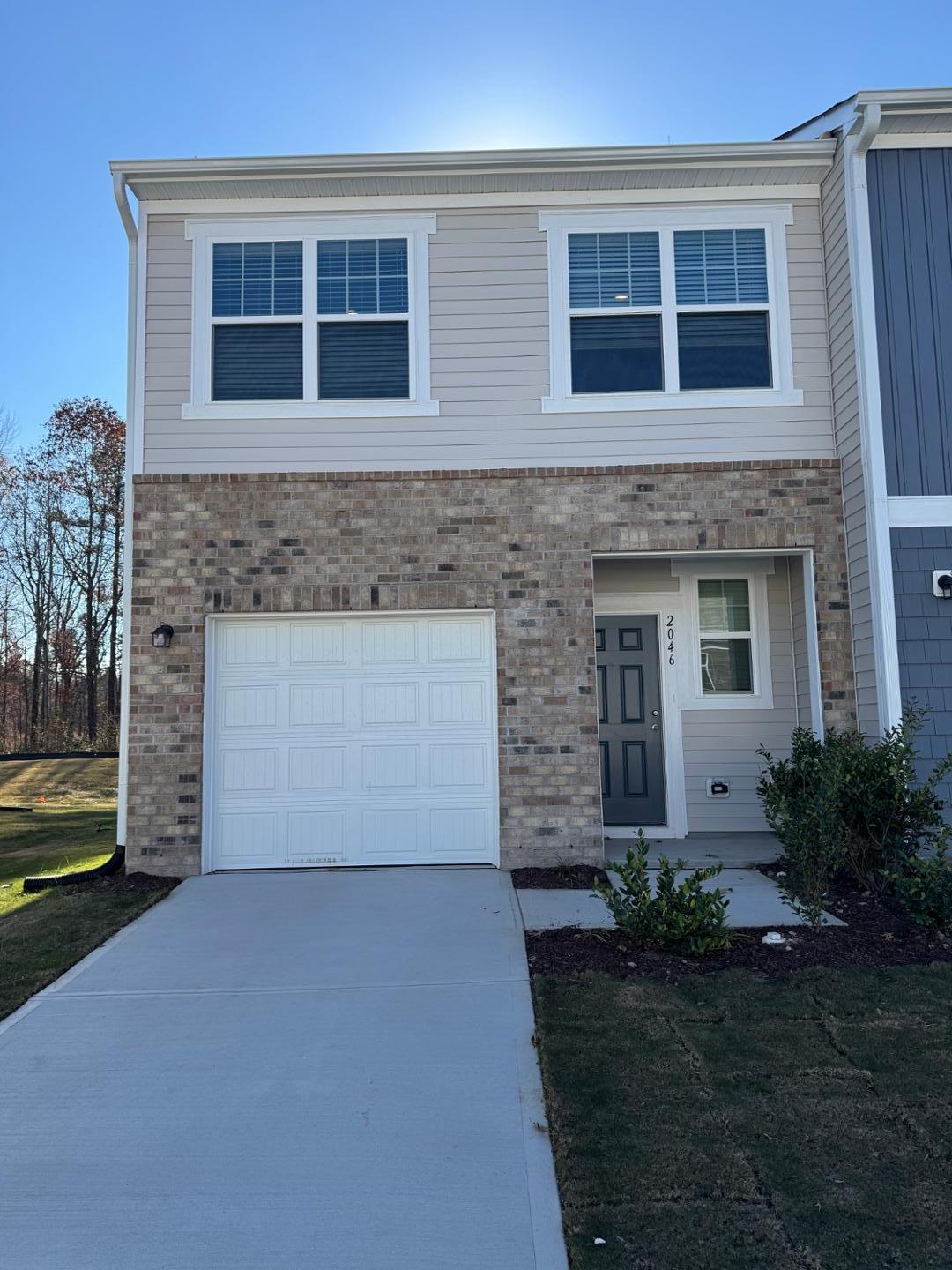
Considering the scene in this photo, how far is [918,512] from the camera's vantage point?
741 cm

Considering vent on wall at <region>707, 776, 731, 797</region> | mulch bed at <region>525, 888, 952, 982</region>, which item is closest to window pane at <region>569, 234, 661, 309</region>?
vent on wall at <region>707, 776, 731, 797</region>

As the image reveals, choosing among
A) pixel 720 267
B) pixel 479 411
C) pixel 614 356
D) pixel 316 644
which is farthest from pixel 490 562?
pixel 720 267

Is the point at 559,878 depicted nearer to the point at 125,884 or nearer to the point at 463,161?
the point at 125,884

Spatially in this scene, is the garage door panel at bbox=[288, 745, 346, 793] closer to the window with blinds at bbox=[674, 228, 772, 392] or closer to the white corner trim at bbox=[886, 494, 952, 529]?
the window with blinds at bbox=[674, 228, 772, 392]

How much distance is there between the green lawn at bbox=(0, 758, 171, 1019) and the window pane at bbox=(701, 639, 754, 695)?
5.10 meters

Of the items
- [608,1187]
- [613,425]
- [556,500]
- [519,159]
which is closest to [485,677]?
[556,500]

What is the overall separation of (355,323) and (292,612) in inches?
101

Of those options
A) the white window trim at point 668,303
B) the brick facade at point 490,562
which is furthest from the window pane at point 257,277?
the white window trim at point 668,303

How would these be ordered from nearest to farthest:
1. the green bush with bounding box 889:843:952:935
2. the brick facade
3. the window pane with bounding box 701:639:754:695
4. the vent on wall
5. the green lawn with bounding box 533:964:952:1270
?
1. the green lawn with bounding box 533:964:952:1270
2. the green bush with bounding box 889:843:952:935
3. the brick facade
4. the vent on wall
5. the window pane with bounding box 701:639:754:695

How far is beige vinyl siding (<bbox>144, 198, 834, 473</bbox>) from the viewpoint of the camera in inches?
309

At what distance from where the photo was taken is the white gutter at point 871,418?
724 centimetres

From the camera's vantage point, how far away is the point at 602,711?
8727 millimetres

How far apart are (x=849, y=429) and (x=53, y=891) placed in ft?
24.0

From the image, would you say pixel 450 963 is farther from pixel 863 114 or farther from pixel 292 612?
pixel 863 114
